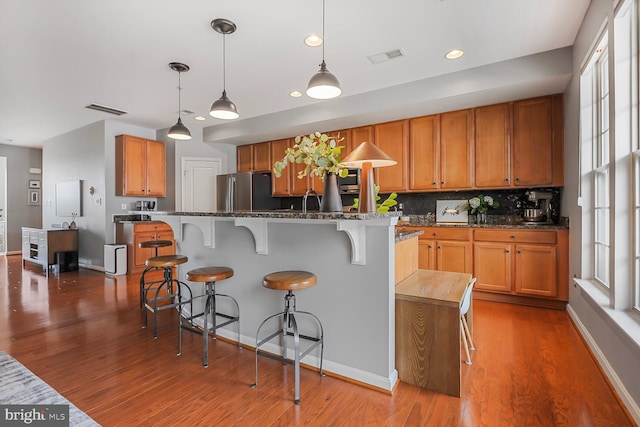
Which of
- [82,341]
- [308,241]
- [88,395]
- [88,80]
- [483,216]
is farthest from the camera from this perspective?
[483,216]

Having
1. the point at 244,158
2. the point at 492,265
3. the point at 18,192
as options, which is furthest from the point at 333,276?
the point at 18,192

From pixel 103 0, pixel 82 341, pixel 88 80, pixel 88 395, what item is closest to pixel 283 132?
pixel 88 80

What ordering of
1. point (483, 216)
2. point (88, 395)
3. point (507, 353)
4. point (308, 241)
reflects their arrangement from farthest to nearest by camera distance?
1. point (483, 216)
2. point (507, 353)
3. point (308, 241)
4. point (88, 395)

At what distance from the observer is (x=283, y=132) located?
523 centimetres

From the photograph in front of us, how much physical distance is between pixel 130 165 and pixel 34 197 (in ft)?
15.1

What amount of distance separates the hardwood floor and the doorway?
324cm

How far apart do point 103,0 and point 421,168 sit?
375 centimetres

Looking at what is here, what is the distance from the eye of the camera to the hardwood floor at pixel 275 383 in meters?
1.69

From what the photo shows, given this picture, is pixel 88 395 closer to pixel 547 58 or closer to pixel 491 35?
pixel 491 35

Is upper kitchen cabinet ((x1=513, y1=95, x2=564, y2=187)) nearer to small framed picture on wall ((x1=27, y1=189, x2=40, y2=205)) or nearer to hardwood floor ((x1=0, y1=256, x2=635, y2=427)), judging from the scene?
hardwood floor ((x1=0, y1=256, x2=635, y2=427))

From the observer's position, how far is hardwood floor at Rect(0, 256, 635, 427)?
66.4 inches

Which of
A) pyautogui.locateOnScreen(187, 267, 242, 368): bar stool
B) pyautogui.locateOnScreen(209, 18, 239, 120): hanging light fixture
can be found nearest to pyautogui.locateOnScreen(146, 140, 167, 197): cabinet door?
pyautogui.locateOnScreen(209, 18, 239, 120): hanging light fixture

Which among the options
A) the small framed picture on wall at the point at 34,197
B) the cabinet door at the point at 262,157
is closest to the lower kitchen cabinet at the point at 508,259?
the cabinet door at the point at 262,157

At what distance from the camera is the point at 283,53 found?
10.2 feet
